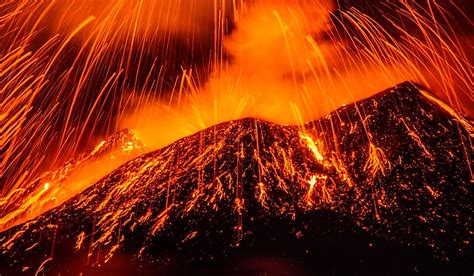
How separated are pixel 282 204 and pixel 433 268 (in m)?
21.0

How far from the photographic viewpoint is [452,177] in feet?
177

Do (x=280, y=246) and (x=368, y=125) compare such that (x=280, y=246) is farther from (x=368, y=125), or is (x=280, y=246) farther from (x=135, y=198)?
(x=368, y=125)

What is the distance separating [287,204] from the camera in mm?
52562

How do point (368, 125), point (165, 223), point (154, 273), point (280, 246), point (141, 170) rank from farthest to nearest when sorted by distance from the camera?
point (141, 170) → point (368, 125) → point (165, 223) → point (280, 246) → point (154, 273)

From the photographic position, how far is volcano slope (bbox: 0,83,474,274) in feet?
132

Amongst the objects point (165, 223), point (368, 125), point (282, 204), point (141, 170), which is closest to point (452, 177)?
point (368, 125)

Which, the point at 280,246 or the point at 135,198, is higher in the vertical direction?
the point at 135,198

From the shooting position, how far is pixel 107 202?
64.2m

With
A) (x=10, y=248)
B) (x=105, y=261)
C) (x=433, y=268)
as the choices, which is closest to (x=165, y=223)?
(x=105, y=261)

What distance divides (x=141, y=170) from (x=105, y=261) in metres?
30.2

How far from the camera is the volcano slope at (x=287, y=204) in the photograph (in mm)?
40344

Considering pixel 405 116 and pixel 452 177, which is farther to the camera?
pixel 405 116

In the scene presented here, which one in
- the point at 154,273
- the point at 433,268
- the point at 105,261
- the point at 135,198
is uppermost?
the point at 135,198

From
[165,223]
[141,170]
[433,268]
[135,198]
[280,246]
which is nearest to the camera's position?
[433,268]
